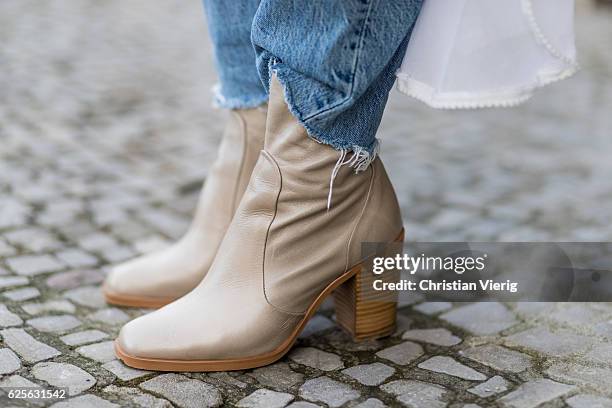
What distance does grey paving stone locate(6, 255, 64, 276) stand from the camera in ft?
7.14

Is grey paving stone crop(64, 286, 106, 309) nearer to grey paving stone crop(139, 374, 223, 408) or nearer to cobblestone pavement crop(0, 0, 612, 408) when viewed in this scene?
cobblestone pavement crop(0, 0, 612, 408)

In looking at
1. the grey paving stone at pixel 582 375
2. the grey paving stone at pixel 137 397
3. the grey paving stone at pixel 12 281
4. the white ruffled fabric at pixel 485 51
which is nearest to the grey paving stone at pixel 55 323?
the grey paving stone at pixel 12 281

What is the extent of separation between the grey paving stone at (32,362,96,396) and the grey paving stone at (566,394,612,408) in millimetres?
914

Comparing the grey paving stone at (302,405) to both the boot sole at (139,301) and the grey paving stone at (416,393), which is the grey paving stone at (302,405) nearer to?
the grey paving stone at (416,393)

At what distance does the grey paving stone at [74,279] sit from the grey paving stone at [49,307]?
103mm

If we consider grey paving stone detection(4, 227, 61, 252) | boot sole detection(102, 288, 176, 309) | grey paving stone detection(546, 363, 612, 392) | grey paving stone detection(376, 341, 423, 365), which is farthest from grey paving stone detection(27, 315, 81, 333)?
grey paving stone detection(546, 363, 612, 392)

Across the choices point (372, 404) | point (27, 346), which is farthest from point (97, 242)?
point (372, 404)

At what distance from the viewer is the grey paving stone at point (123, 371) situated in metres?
1.63

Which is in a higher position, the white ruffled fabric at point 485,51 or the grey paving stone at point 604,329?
the white ruffled fabric at point 485,51

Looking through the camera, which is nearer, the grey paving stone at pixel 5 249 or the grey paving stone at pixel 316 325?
the grey paving stone at pixel 316 325

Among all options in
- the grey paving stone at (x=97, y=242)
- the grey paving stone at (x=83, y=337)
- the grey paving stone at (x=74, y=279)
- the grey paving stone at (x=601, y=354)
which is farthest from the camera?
the grey paving stone at (x=97, y=242)

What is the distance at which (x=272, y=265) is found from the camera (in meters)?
1.66

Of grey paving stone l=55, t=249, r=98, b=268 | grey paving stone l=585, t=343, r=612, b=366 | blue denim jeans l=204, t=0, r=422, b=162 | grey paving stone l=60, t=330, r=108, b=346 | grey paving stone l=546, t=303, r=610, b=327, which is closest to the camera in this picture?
blue denim jeans l=204, t=0, r=422, b=162

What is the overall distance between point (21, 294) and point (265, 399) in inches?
31.5
